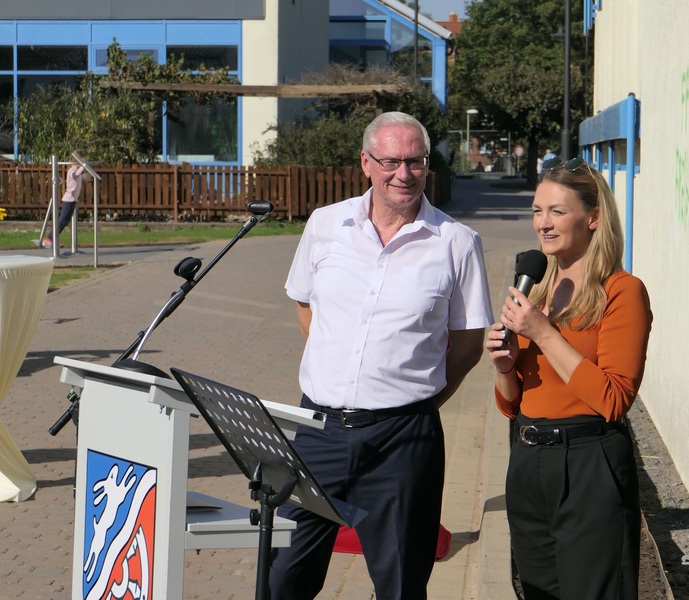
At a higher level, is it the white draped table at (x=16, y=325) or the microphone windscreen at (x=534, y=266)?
the microphone windscreen at (x=534, y=266)

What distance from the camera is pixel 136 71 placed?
29641 mm

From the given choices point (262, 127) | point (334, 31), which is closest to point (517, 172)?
point (334, 31)

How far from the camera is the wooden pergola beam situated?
25.9 meters

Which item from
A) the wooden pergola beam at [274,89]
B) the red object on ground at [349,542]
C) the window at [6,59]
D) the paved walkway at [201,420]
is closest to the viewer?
the paved walkway at [201,420]

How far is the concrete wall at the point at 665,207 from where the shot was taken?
7.05 metres

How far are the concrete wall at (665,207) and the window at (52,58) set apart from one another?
79.1 ft

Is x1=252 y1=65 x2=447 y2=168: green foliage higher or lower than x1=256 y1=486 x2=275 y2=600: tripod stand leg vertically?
higher

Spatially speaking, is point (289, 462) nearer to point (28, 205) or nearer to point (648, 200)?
point (648, 200)

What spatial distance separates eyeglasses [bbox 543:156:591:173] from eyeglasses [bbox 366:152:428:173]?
1.24 ft

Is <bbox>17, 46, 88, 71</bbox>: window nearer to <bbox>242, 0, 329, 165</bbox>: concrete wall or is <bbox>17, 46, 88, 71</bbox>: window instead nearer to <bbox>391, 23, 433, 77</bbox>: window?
<bbox>242, 0, 329, 165</bbox>: concrete wall

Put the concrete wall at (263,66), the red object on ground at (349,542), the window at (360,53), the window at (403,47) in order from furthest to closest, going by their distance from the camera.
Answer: the window at (403,47) < the window at (360,53) < the concrete wall at (263,66) < the red object on ground at (349,542)

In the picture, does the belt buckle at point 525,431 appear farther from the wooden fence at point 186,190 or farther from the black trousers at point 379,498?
the wooden fence at point 186,190

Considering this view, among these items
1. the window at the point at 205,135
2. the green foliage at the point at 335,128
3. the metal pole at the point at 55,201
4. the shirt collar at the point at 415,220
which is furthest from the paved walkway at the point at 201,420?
the window at the point at 205,135

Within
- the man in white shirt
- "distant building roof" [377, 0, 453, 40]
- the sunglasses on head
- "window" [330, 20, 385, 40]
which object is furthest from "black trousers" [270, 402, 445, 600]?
"window" [330, 20, 385, 40]
